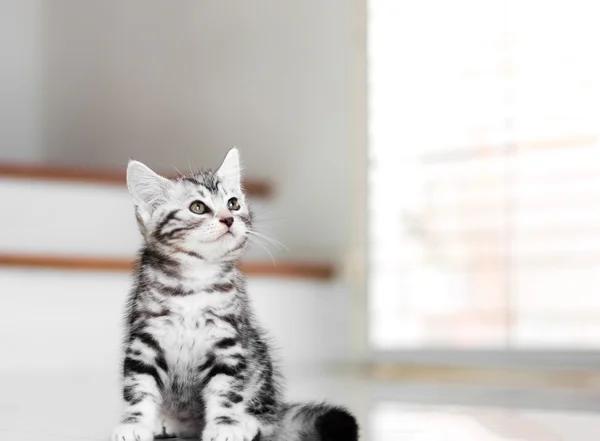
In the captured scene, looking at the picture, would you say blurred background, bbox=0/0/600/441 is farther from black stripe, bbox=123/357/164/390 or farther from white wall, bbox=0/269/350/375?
black stripe, bbox=123/357/164/390

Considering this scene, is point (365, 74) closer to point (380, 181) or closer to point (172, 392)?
point (380, 181)

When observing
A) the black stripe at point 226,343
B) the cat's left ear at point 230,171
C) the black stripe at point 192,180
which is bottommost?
the black stripe at point 226,343

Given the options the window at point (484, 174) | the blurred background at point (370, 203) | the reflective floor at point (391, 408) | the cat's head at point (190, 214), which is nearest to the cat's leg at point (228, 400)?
the cat's head at point (190, 214)

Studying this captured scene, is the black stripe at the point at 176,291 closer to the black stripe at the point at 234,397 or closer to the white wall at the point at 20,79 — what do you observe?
the black stripe at the point at 234,397

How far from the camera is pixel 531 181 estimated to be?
255cm

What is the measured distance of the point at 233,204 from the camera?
1.32 meters

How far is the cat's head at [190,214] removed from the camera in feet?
4.16

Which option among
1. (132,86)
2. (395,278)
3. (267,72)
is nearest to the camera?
(395,278)

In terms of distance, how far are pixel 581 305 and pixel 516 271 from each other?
22cm

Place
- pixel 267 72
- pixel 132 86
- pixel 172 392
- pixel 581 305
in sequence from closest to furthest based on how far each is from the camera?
1. pixel 172 392
2. pixel 581 305
3. pixel 267 72
4. pixel 132 86

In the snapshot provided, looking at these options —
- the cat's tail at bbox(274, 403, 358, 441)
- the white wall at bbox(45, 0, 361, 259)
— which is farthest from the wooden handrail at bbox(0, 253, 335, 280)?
the cat's tail at bbox(274, 403, 358, 441)

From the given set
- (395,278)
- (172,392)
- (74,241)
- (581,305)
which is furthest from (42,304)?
(581,305)

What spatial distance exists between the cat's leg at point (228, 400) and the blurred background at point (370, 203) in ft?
1.89

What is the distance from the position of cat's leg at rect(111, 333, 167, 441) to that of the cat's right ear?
0.18 metres
